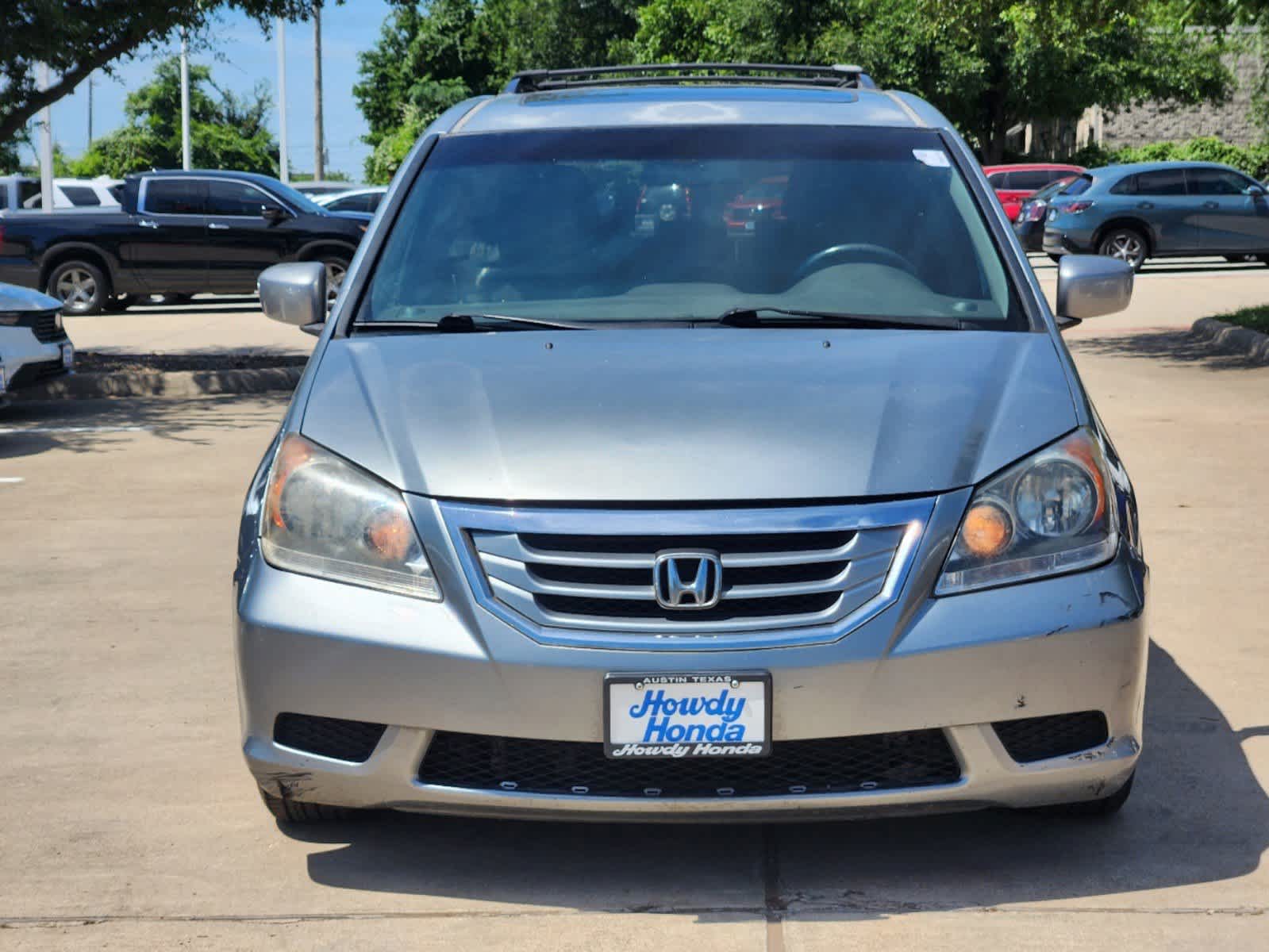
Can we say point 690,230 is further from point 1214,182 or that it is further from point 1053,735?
point 1214,182

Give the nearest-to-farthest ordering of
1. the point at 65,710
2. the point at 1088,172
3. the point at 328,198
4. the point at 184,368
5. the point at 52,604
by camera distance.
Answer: the point at 65,710
the point at 52,604
the point at 184,368
the point at 1088,172
the point at 328,198

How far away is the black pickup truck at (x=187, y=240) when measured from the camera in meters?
20.2

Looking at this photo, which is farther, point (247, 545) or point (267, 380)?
point (267, 380)

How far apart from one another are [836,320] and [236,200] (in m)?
17.4

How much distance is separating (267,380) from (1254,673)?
9.30 meters

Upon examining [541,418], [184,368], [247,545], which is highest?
[541,418]

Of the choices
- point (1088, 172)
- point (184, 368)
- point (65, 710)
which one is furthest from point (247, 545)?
point (1088, 172)

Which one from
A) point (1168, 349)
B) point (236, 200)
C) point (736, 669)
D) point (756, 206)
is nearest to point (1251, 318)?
point (1168, 349)

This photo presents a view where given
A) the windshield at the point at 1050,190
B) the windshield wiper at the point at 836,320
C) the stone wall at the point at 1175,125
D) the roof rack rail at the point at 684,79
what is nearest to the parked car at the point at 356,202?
the windshield at the point at 1050,190

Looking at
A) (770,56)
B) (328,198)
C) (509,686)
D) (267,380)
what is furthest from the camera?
(770,56)

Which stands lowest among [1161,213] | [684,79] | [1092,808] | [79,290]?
[79,290]

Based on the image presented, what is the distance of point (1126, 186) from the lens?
25094mm

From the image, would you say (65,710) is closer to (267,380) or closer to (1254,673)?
(1254,673)

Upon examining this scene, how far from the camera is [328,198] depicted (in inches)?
1164
